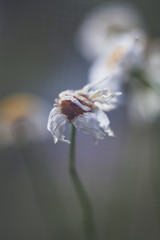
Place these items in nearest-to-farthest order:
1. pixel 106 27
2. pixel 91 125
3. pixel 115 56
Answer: pixel 91 125 → pixel 115 56 → pixel 106 27

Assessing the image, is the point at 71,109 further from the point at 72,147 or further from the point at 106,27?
the point at 106,27

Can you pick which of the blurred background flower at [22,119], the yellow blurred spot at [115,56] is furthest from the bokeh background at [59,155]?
the yellow blurred spot at [115,56]

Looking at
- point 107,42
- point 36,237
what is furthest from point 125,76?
point 36,237

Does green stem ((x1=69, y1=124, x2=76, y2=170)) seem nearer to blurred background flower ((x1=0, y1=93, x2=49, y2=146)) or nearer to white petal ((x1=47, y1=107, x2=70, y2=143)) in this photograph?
white petal ((x1=47, y1=107, x2=70, y2=143))

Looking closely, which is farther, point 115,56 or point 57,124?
point 115,56

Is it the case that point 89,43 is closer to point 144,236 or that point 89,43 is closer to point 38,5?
point 144,236

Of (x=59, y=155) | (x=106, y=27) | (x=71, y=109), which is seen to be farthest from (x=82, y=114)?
(x=59, y=155)

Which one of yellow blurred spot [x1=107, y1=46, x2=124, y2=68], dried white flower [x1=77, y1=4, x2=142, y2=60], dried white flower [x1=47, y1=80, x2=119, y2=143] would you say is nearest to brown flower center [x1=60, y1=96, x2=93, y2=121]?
dried white flower [x1=47, y1=80, x2=119, y2=143]

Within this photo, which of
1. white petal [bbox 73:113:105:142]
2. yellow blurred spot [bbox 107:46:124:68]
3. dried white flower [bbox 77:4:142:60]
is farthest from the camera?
dried white flower [bbox 77:4:142:60]
